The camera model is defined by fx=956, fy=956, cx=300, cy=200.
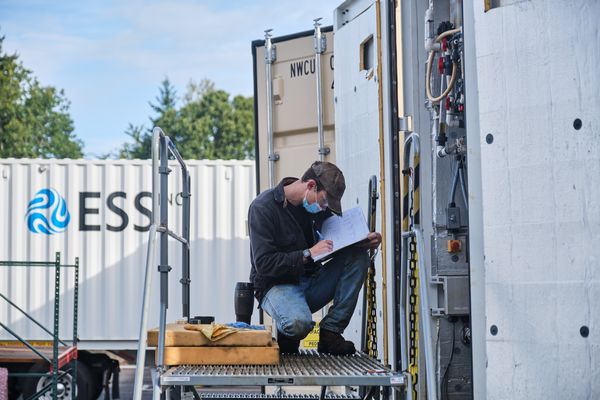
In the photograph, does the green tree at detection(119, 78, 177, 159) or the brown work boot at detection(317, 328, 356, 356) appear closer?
the brown work boot at detection(317, 328, 356, 356)

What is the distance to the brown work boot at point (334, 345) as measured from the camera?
5715 millimetres

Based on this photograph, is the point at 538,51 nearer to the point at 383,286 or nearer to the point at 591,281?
the point at 591,281

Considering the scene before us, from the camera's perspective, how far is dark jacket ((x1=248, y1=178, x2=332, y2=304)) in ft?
18.0

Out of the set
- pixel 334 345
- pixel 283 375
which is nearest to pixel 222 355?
pixel 283 375

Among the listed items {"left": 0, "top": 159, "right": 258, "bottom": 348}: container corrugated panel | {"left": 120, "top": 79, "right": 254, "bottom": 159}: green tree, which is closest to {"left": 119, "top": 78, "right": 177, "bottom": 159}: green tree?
{"left": 120, "top": 79, "right": 254, "bottom": 159}: green tree

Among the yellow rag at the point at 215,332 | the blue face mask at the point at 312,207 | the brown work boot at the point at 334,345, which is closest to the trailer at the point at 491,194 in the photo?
the brown work boot at the point at 334,345

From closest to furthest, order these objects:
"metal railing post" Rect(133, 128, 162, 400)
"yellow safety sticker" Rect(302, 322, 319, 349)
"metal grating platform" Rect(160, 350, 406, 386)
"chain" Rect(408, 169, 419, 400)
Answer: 1. "metal railing post" Rect(133, 128, 162, 400)
2. "metal grating platform" Rect(160, 350, 406, 386)
3. "chain" Rect(408, 169, 419, 400)
4. "yellow safety sticker" Rect(302, 322, 319, 349)

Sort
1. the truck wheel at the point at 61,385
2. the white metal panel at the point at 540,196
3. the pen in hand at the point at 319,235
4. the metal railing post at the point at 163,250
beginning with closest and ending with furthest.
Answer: the white metal panel at the point at 540,196 → the metal railing post at the point at 163,250 → the pen in hand at the point at 319,235 → the truck wheel at the point at 61,385

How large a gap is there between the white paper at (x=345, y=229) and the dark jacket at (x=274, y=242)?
0.16 metres

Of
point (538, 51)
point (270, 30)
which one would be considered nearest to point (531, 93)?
point (538, 51)

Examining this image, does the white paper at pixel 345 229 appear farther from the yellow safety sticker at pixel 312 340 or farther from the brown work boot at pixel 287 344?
the yellow safety sticker at pixel 312 340

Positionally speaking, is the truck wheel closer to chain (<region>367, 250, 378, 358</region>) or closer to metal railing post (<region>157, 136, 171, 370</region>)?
chain (<region>367, 250, 378, 358</region>)

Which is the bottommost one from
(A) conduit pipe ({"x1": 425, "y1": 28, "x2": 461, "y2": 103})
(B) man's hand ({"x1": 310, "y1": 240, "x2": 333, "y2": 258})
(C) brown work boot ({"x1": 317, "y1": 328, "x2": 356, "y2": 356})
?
(C) brown work boot ({"x1": 317, "y1": 328, "x2": 356, "y2": 356})

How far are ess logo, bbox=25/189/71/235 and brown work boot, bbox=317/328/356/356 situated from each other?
782 cm
